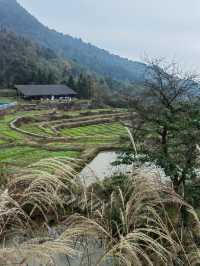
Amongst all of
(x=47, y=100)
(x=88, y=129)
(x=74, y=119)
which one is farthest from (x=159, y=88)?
(x=47, y=100)

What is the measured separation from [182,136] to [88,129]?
2956cm

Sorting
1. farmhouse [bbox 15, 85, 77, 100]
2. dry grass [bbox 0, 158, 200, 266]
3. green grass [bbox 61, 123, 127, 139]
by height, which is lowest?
green grass [bbox 61, 123, 127, 139]

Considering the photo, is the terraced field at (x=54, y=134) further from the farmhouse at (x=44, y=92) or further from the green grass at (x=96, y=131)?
the farmhouse at (x=44, y=92)

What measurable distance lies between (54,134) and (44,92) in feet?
88.3

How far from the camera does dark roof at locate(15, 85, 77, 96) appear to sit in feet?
201

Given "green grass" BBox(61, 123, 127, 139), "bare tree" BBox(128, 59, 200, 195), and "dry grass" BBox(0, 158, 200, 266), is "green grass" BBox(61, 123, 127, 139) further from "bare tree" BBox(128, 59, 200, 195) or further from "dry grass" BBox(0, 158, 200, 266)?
"dry grass" BBox(0, 158, 200, 266)

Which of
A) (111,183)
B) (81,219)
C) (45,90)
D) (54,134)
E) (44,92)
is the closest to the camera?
(81,219)

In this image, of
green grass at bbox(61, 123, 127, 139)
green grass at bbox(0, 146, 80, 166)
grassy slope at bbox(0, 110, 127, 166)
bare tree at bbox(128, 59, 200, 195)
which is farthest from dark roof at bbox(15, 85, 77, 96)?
bare tree at bbox(128, 59, 200, 195)

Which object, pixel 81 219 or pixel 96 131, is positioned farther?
pixel 96 131

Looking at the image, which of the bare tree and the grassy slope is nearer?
the bare tree

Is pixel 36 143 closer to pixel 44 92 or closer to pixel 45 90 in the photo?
pixel 44 92

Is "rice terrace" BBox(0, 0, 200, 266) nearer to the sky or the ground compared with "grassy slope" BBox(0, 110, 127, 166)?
nearer to the sky

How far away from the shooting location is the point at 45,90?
63406mm

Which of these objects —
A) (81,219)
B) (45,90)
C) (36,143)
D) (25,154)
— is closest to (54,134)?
(36,143)
